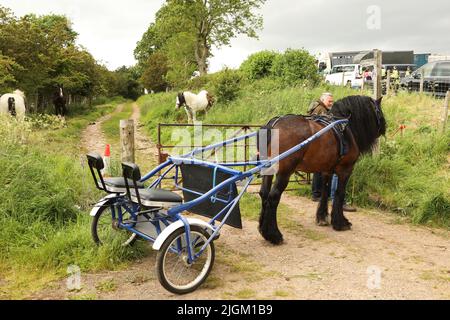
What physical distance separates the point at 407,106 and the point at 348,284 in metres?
8.32

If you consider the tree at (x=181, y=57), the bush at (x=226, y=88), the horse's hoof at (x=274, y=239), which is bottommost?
the horse's hoof at (x=274, y=239)

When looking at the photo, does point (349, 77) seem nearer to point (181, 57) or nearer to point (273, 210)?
point (181, 57)

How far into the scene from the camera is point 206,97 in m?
15.3

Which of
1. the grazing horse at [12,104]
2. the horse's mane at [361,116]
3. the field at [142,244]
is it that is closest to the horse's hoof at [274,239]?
the field at [142,244]

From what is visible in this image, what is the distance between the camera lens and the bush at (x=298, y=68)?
15633 millimetres

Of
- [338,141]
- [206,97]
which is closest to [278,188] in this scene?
[338,141]

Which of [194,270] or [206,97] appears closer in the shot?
[194,270]

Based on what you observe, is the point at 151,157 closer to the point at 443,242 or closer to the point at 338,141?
the point at 338,141

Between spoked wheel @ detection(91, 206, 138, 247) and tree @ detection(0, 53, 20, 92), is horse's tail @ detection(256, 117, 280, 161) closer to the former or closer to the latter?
spoked wheel @ detection(91, 206, 138, 247)

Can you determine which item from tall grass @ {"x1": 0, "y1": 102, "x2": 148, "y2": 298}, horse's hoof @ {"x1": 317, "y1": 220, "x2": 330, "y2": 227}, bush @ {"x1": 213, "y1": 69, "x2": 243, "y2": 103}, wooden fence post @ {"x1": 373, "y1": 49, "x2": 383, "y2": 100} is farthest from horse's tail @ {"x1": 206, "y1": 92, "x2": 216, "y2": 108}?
horse's hoof @ {"x1": 317, "y1": 220, "x2": 330, "y2": 227}

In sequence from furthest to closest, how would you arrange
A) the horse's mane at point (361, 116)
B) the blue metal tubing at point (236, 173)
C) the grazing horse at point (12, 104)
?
the grazing horse at point (12, 104) < the horse's mane at point (361, 116) < the blue metal tubing at point (236, 173)

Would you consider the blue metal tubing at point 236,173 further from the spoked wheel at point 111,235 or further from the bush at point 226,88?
the bush at point 226,88

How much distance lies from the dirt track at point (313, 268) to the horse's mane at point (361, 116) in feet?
4.36

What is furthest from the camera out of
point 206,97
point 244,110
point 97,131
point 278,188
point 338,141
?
point 97,131
